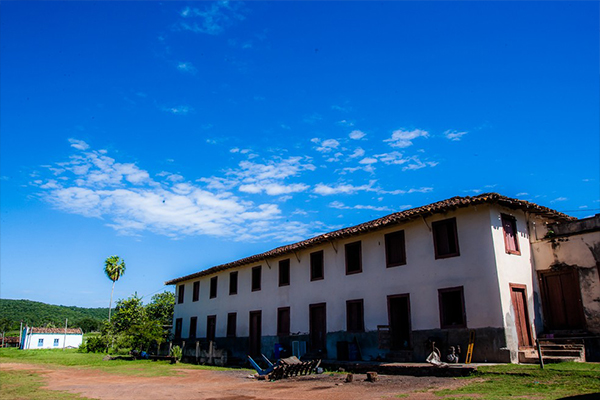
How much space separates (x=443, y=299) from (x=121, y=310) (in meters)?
39.3

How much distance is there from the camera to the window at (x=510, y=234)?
15.9 m

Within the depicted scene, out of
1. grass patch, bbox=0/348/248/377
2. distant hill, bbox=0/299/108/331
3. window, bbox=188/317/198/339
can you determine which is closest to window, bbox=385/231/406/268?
grass patch, bbox=0/348/248/377

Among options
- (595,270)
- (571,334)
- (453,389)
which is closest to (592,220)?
(595,270)

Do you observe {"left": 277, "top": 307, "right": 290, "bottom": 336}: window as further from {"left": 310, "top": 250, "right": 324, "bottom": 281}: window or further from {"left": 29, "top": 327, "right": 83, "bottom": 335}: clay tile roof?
{"left": 29, "top": 327, "right": 83, "bottom": 335}: clay tile roof

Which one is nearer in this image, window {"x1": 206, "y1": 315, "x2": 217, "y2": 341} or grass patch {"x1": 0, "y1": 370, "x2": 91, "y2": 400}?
grass patch {"x1": 0, "y1": 370, "x2": 91, "y2": 400}

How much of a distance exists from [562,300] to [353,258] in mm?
8279

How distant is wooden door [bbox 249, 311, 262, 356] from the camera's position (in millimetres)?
25297

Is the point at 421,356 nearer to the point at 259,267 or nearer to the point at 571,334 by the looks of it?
the point at 571,334

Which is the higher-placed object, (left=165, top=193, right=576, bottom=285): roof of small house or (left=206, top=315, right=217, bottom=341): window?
(left=165, top=193, right=576, bottom=285): roof of small house

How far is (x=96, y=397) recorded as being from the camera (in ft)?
36.3

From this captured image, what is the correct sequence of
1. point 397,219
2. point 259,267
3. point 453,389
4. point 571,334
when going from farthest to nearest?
point 259,267 → point 397,219 → point 571,334 → point 453,389

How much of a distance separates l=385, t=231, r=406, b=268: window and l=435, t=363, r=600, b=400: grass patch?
584 centimetres

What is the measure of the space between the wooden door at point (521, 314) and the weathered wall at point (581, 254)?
1.86 metres

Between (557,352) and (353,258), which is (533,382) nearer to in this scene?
(557,352)
